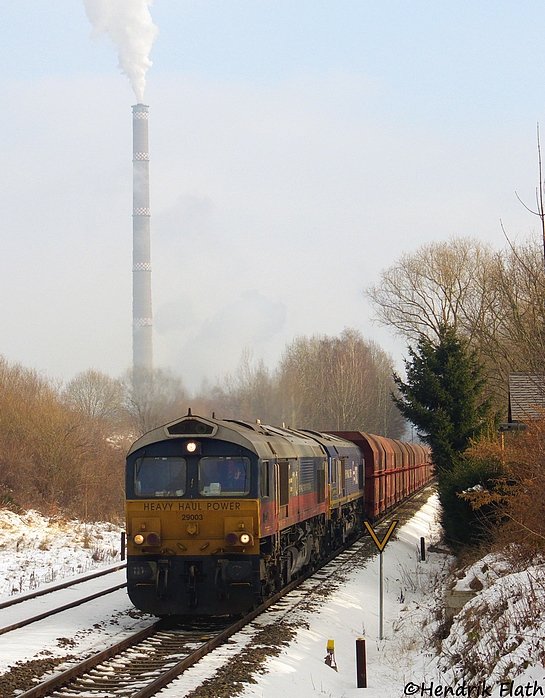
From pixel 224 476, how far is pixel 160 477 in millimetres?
1019

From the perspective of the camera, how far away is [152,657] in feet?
41.2

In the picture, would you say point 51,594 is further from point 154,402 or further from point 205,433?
point 154,402

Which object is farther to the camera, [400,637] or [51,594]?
[51,594]

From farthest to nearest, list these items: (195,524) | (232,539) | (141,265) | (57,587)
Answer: (141,265) < (57,587) < (195,524) < (232,539)

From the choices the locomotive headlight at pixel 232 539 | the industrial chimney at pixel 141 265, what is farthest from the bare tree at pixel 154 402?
the industrial chimney at pixel 141 265

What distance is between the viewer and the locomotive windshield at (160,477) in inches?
587

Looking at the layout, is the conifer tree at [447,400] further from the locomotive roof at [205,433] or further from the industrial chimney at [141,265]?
the industrial chimney at [141,265]

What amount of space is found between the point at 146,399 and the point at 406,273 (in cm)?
1685

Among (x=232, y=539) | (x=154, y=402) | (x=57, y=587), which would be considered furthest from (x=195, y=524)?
(x=154, y=402)

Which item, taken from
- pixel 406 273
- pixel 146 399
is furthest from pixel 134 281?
pixel 406 273

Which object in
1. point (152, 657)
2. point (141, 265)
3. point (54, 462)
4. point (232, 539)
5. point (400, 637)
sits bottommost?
point (400, 637)

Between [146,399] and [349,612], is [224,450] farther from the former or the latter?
→ [146,399]

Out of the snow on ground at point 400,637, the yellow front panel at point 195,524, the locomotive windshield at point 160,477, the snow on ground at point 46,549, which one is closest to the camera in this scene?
the snow on ground at point 400,637

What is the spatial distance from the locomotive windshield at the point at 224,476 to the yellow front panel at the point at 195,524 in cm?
16
